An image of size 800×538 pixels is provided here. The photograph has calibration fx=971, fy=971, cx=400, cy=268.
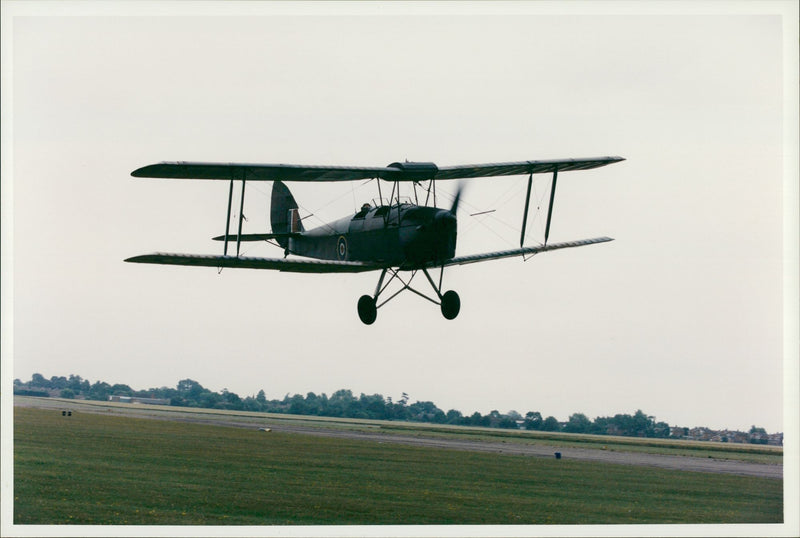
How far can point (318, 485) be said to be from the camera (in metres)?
31.7

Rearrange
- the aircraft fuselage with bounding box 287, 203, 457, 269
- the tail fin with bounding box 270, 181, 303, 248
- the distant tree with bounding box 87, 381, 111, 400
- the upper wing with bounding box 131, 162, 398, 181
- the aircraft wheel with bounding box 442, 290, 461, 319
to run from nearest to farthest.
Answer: the upper wing with bounding box 131, 162, 398, 181
the aircraft fuselage with bounding box 287, 203, 457, 269
the aircraft wheel with bounding box 442, 290, 461, 319
the tail fin with bounding box 270, 181, 303, 248
the distant tree with bounding box 87, 381, 111, 400

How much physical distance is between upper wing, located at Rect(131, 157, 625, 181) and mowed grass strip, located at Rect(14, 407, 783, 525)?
33.5 ft

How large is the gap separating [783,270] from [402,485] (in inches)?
602

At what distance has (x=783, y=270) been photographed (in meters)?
22.8

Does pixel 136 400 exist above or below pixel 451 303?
below

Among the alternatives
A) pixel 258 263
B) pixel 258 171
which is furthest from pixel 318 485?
pixel 258 171

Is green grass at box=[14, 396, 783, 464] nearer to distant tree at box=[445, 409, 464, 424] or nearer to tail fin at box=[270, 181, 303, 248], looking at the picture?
distant tree at box=[445, 409, 464, 424]

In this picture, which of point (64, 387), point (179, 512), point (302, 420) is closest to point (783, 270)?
point (179, 512)

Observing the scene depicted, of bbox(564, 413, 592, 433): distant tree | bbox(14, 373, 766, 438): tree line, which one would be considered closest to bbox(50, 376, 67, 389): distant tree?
bbox(14, 373, 766, 438): tree line

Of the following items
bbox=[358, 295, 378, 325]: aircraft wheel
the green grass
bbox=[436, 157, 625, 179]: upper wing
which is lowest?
the green grass

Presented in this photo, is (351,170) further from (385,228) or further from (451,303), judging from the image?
(451,303)

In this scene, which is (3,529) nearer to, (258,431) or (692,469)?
(258,431)

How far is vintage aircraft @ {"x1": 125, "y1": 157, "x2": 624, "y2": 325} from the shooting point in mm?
18266

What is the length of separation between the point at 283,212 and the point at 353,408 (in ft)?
143
